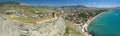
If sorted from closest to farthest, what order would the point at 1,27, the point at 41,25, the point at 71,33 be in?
the point at 1,27
the point at 41,25
the point at 71,33

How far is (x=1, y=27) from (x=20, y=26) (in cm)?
100

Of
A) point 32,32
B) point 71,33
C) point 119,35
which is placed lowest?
point 119,35

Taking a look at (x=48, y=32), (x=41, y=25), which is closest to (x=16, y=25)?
(x=41, y=25)

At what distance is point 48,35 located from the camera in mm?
17109

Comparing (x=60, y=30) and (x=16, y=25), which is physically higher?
(x=16, y=25)

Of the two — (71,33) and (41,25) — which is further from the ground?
(41,25)

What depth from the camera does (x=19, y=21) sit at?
14.7 metres

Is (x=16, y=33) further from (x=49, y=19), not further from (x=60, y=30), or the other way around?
(x=60, y=30)

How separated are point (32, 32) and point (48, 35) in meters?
2.27

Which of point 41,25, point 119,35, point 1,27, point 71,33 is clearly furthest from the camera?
point 119,35

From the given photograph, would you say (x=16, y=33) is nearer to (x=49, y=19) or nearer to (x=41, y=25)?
(x=41, y=25)

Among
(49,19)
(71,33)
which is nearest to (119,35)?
(71,33)

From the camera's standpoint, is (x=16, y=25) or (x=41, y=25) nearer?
(x=16, y=25)

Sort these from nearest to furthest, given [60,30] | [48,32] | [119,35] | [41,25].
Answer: [41,25] < [48,32] < [60,30] < [119,35]
